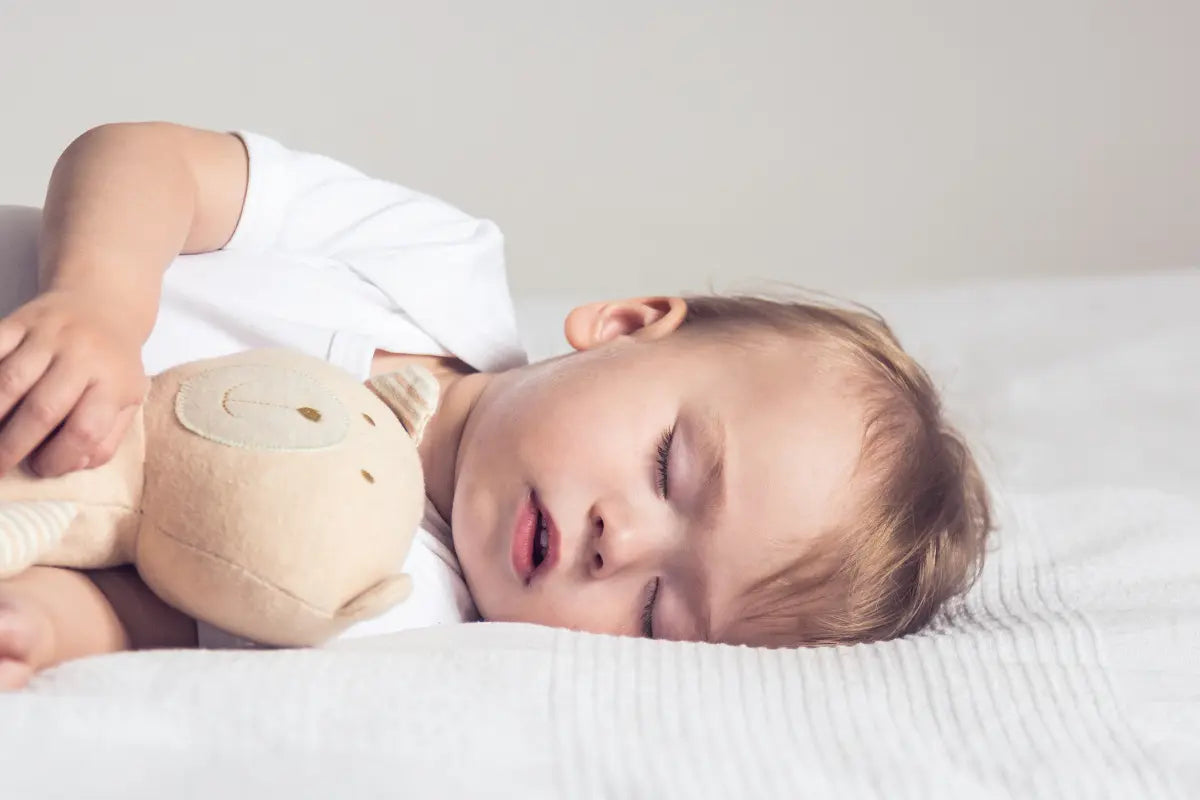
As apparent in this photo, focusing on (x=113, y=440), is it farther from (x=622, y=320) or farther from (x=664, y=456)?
(x=622, y=320)

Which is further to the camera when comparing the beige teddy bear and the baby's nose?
the baby's nose

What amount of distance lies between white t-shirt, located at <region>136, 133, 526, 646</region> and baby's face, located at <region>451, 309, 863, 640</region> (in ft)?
0.22

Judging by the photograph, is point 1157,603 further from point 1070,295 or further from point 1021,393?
point 1070,295

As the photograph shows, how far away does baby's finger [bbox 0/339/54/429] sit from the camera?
625 mm

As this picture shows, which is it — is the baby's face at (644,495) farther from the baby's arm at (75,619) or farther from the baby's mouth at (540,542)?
the baby's arm at (75,619)

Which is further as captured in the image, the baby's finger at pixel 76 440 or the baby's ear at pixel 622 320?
the baby's ear at pixel 622 320

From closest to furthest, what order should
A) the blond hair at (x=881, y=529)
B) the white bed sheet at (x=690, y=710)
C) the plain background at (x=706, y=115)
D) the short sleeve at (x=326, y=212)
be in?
1. the white bed sheet at (x=690, y=710)
2. the blond hair at (x=881, y=529)
3. the short sleeve at (x=326, y=212)
4. the plain background at (x=706, y=115)

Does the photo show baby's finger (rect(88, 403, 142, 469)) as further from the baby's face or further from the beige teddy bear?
the baby's face

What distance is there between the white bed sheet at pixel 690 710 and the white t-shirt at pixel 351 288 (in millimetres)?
215

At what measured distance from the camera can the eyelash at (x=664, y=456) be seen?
0.91 meters

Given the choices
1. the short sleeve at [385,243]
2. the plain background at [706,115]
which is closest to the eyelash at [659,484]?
the short sleeve at [385,243]

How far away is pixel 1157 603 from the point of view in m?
0.99

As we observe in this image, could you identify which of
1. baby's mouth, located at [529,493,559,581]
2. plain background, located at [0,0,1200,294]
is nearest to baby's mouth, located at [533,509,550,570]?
baby's mouth, located at [529,493,559,581]

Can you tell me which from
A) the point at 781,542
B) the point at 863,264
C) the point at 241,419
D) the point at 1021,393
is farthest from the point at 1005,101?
the point at 241,419
